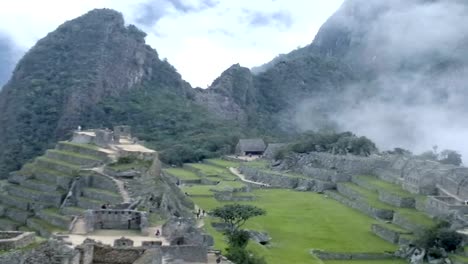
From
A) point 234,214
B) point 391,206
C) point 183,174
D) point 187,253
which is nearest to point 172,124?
point 183,174

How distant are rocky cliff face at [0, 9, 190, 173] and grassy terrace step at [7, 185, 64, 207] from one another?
2817cm

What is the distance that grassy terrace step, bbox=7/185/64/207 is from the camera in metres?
41.9

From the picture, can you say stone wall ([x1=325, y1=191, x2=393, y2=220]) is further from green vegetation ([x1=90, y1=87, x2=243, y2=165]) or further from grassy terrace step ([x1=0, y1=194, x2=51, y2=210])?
green vegetation ([x1=90, y1=87, x2=243, y2=165])

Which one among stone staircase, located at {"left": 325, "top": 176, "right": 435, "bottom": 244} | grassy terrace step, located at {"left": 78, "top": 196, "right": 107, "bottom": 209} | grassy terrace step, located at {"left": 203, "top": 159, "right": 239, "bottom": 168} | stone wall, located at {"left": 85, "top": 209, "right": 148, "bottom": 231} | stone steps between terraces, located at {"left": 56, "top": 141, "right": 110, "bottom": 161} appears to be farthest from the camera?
grassy terrace step, located at {"left": 203, "top": 159, "right": 239, "bottom": 168}

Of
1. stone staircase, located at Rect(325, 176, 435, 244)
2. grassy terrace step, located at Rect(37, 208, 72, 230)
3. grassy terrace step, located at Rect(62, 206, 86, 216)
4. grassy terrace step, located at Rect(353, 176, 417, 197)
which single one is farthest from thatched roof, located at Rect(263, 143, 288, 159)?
grassy terrace step, located at Rect(62, 206, 86, 216)

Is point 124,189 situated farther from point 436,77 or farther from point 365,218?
point 436,77

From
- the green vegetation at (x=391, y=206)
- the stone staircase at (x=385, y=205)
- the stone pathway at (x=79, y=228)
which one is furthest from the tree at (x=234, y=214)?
the stone pathway at (x=79, y=228)

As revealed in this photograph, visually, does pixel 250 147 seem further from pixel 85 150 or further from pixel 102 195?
pixel 102 195

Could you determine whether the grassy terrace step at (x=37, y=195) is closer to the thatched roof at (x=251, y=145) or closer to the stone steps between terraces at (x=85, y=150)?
the stone steps between terraces at (x=85, y=150)

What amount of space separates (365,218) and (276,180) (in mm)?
18211

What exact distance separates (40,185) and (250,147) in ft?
170

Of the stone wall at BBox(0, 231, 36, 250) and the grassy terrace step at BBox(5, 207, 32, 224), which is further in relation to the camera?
the grassy terrace step at BBox(5, 207, 32, 224)

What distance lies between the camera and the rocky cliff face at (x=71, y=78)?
8700cm

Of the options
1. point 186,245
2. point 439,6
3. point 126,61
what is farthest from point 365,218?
point 439,6
